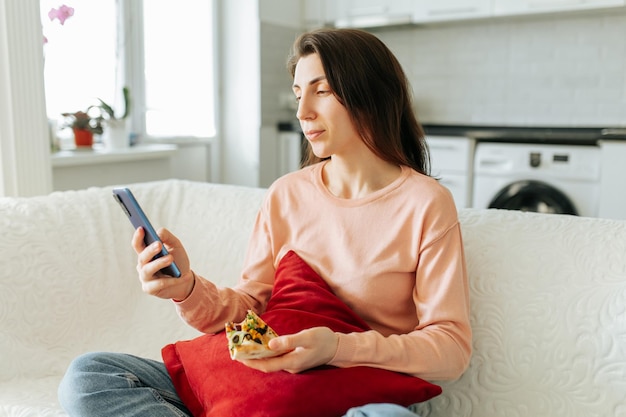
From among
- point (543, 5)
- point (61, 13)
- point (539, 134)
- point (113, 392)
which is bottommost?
point (113, 392)

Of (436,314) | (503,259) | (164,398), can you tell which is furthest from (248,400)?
(503,259)

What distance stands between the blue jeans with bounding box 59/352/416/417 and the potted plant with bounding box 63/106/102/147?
2.03 metres

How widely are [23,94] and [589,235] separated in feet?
6.60

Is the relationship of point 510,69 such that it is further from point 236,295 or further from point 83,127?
point 236,295

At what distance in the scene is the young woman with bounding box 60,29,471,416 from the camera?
114 centimetres

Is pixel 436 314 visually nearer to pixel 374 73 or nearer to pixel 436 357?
pixel 436 357

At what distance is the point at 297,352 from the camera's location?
100 cm

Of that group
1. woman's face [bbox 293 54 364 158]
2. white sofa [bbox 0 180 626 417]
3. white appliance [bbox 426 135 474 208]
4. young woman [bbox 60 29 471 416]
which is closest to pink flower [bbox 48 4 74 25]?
white sofa [bbox 0 180 626 417]

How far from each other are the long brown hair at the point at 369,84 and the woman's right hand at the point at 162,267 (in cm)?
41

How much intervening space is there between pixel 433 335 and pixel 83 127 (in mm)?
2388

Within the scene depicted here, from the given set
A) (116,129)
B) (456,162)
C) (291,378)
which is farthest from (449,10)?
(291,378)

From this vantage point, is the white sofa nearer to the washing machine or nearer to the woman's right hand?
the woman's right hand

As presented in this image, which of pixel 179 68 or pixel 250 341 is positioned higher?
pixel 179 68

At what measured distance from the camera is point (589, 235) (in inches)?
52.6
